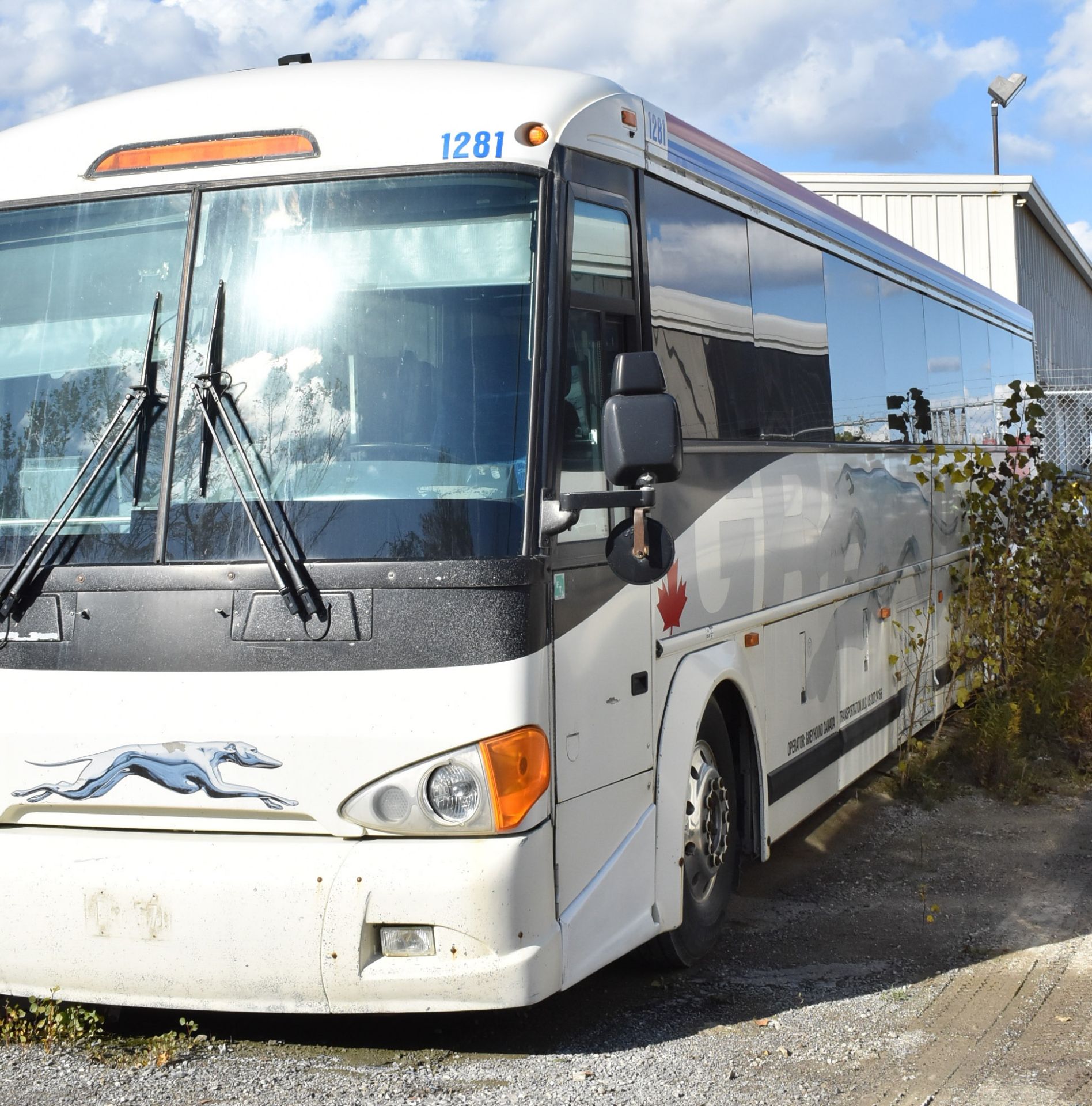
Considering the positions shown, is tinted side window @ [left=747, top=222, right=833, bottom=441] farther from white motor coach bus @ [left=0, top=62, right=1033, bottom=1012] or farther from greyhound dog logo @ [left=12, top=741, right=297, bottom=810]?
greyhound dog logo @ [left=12, top=741, right=297, bottom=810]

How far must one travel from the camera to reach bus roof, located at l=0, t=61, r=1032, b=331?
4.40 metres

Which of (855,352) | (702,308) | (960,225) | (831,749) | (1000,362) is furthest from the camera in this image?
(960,225)

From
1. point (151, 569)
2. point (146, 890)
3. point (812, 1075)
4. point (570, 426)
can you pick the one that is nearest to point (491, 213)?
point (570, 426)

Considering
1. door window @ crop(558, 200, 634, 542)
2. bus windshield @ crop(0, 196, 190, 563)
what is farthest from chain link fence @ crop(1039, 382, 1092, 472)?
bus windshield @ crop(0, 196, 190, 563)

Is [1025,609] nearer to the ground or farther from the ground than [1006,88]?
nearer to the ground

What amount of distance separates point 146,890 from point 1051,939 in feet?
12.1

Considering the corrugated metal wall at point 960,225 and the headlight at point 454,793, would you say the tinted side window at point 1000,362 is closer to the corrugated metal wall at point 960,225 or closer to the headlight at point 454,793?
the headlight at point 454,793

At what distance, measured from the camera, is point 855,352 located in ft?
25.8

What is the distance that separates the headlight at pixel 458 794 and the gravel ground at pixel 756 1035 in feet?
2.75

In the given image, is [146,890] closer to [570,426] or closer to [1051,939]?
[570,426]

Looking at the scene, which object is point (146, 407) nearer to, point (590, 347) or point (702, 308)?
point (590, 347)

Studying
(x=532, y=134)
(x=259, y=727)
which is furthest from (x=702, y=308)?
(x=259, y=727)

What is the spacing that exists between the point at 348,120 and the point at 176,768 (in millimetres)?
2032

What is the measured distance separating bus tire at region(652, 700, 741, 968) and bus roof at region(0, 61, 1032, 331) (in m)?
2.19
